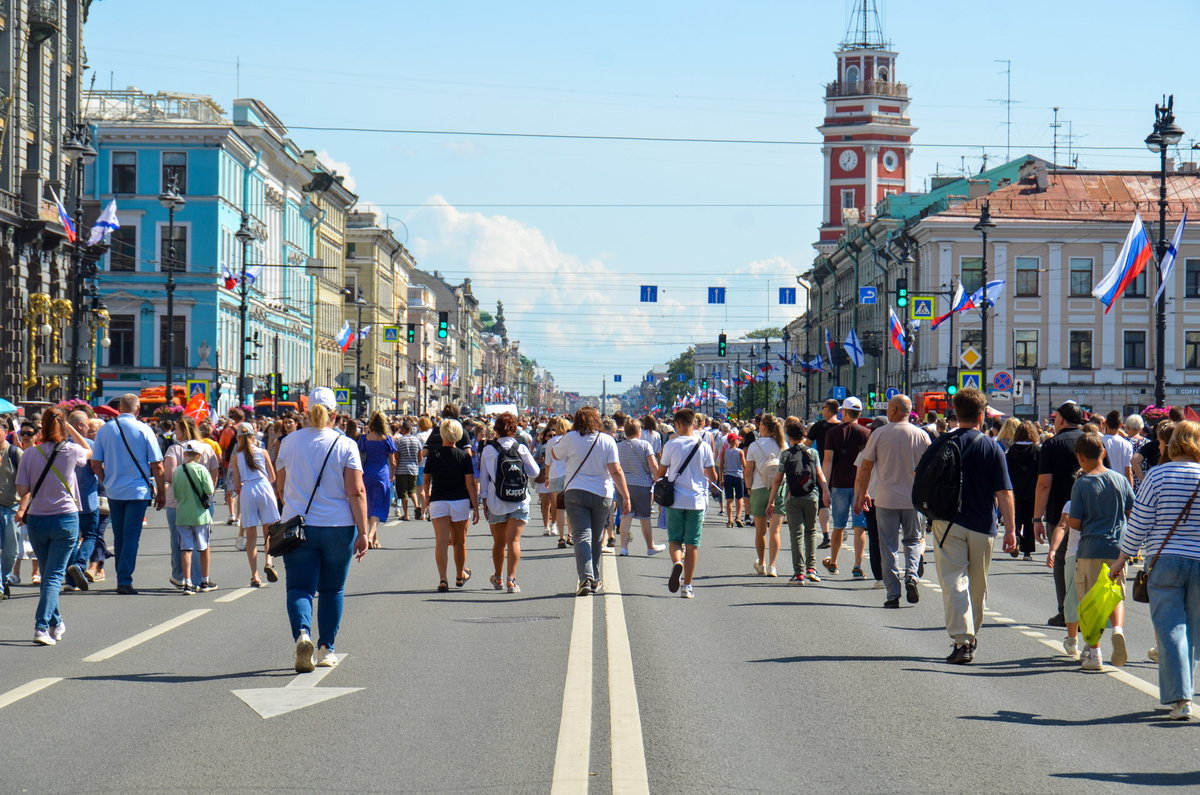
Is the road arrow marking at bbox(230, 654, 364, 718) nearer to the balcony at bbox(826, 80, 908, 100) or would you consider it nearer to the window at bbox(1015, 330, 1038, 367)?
the window at bbox(1015, 330, 1038, 367)

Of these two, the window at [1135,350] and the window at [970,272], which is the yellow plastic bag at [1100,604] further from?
the window at [1135,350]

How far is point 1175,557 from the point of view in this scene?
8.37m

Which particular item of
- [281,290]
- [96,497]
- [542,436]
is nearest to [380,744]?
[96,497]

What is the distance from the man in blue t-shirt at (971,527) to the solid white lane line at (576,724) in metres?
2.54

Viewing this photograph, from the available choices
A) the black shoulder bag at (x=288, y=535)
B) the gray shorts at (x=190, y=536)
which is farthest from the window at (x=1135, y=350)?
the black shoulder bag at (x=288, y=535)

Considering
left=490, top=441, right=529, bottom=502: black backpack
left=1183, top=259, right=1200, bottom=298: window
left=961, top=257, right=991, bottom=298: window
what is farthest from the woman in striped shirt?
left=1183, top=259, right=1200, bottom=298: window

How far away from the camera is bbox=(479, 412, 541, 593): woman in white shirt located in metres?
14.8

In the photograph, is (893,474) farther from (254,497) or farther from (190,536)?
(190,536)

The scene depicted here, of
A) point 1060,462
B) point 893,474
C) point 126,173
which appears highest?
point 126,173

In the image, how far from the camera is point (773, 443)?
60.1 ft

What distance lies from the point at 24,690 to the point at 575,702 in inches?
130

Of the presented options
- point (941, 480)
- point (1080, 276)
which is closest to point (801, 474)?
point (941, 480)

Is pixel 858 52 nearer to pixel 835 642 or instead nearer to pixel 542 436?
pixel 542 436

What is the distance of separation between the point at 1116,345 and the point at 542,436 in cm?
5143
